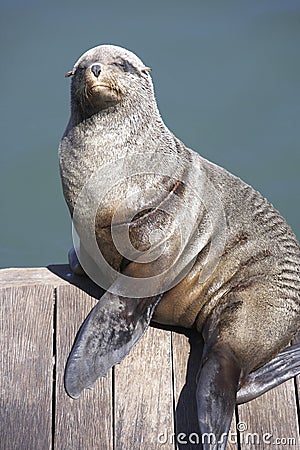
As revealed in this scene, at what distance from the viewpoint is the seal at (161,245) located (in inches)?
104

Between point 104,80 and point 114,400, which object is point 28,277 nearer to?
point 114,400

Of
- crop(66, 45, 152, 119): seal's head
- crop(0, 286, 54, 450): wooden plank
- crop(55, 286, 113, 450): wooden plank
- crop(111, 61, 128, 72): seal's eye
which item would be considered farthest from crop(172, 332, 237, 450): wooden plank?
crop(111, 61, 128, 72): seal's eye

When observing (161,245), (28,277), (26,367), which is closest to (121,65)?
(161,245)

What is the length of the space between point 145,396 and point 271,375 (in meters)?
0.44

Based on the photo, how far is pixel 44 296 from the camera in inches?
114

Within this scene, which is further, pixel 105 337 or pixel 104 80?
pixel 104 80

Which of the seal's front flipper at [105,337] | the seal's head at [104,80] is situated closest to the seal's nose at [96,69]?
the seal's head at [104,80]

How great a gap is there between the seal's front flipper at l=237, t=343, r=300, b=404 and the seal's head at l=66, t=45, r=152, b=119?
110cm

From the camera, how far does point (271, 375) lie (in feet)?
8.81

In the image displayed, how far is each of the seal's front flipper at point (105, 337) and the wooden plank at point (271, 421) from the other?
0.45 meters

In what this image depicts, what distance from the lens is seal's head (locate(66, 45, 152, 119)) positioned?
2.80 m

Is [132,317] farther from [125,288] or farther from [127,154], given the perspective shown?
[127,154]

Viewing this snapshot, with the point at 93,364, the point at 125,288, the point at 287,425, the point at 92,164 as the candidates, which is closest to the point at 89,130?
the point at 92,164

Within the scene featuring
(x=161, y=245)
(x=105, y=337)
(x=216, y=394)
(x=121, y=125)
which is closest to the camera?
(x=216, y=394)
